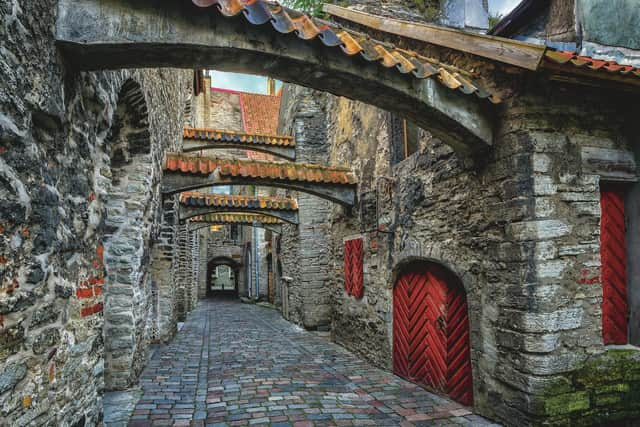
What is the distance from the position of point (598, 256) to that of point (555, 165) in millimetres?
874

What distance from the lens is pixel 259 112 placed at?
877 inches

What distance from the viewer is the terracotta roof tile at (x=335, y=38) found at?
2.46m

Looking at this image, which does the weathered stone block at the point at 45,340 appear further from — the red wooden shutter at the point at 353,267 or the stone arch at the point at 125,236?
the red wooden shutter at the point at 353,267

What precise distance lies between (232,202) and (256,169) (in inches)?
124

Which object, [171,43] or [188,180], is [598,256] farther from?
[188,180]

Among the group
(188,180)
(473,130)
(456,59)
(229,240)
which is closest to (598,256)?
(473,130)

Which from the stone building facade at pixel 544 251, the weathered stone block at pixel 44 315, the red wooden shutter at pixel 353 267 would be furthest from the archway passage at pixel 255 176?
the weathered stone block at pixel 44 315

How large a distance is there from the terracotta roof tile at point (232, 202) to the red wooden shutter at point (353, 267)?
3240mm

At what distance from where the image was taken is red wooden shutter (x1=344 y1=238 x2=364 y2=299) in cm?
655

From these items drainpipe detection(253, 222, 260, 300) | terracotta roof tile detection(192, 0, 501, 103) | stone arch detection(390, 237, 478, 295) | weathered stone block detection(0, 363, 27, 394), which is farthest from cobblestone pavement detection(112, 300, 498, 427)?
drainpipe detection(253, 222, 260, 300)

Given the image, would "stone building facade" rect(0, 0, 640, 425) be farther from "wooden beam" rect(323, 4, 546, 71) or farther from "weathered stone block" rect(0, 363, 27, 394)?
"wooden beam" rect(323, 4, 546, 71)

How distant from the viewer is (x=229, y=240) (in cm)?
2400

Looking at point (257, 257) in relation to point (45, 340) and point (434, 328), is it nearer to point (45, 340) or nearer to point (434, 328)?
point (434, 328)

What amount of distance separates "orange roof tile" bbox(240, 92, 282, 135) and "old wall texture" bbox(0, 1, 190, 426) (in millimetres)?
17752
